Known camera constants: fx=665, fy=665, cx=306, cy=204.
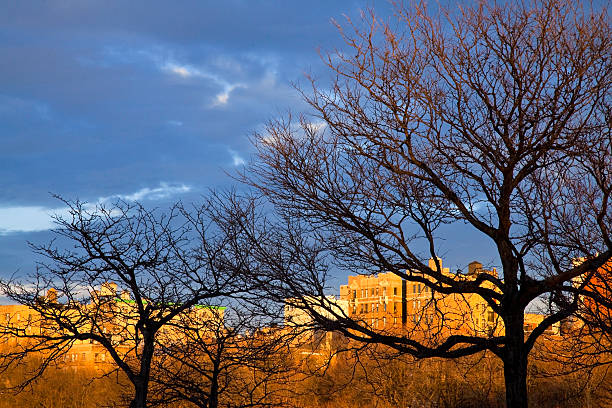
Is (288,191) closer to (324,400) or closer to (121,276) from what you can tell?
(121,276)

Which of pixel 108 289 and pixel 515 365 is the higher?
pixel 108 289

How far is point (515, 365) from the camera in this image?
34.1 feet

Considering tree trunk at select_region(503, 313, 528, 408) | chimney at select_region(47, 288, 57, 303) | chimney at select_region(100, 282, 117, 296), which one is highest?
chimney at select_region(100, 282, 117, 296)

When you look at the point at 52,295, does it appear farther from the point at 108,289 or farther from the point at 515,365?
the point at 515,365

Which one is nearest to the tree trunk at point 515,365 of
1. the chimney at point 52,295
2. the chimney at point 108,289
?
the chimney at point 108,289

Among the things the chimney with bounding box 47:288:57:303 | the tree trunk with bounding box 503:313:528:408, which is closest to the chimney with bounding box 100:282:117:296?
the chimney with bounding box 47:288:57:303

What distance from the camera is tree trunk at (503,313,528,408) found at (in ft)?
33.7

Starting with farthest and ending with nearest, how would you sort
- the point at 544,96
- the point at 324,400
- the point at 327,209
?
the point at 324,400 → the point at 327,209 → the point at 544,96

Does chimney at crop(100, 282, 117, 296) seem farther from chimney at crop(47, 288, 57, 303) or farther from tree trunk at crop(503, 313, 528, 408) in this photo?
tree trunk at crop(503, 313, 528, 408)

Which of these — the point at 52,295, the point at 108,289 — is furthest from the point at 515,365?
the point at 52,295

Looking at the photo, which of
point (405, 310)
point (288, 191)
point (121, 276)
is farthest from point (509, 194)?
point (405, 310)

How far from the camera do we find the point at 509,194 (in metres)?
10.6

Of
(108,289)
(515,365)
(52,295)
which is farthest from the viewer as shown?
(52,295)

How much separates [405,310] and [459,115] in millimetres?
54597
